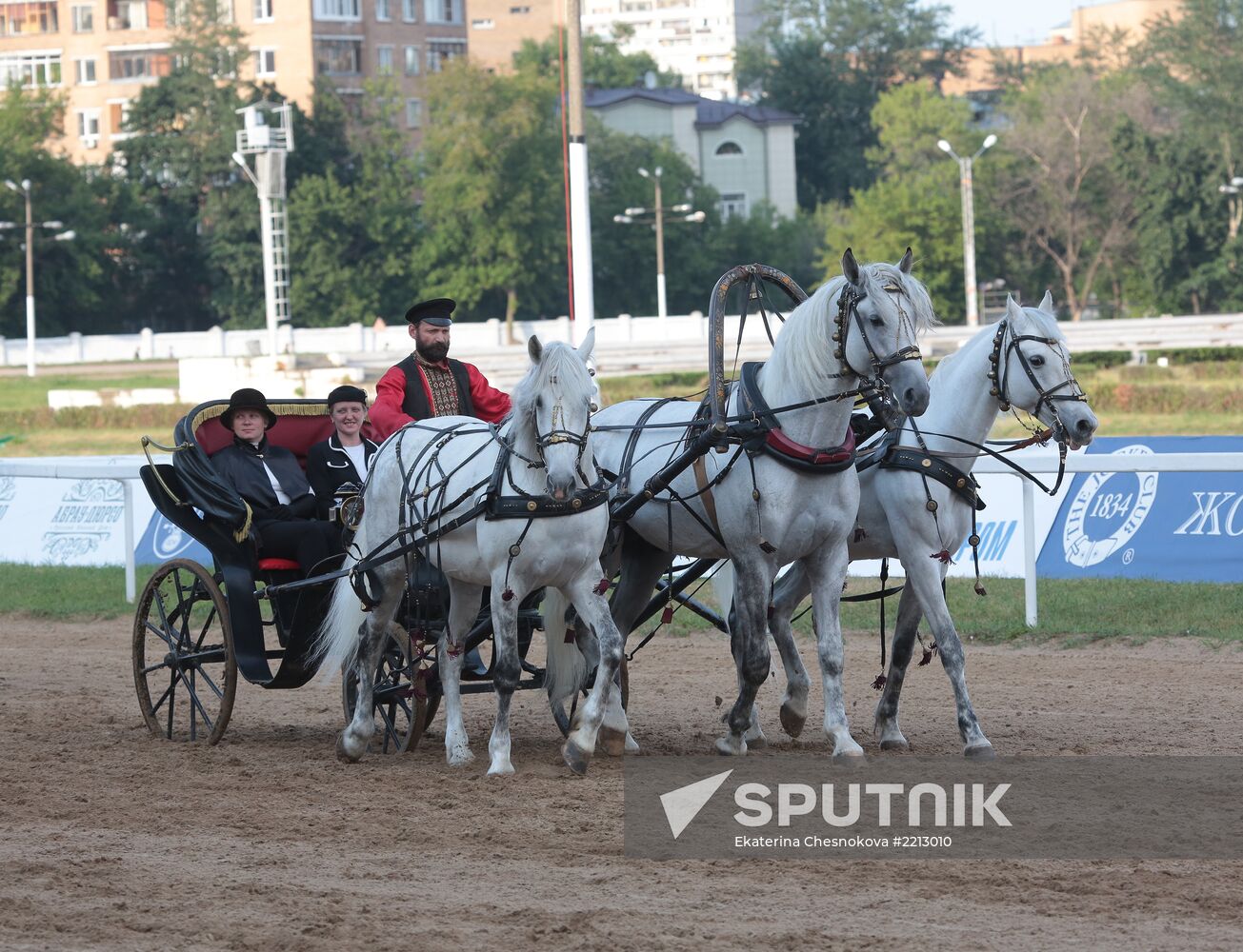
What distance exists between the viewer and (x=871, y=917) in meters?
5.54

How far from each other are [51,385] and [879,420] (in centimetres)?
4368

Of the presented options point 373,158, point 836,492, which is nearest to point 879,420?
point 836,492

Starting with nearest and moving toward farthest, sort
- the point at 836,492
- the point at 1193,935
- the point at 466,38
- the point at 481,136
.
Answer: the point at 1193,935 → the point at 836,492 → the point at 481,136 → the point at 466,38

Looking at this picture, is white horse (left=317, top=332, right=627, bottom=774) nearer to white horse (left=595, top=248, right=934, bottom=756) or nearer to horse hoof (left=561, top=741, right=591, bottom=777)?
horse hoof (left=561, top=741, right=591, bottom=777)

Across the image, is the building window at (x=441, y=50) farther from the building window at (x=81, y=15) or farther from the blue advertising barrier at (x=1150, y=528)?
the blue advertising barrier at (x=1150, y=528)

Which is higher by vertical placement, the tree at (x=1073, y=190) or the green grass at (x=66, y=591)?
the tree at (x=1073, y=190)

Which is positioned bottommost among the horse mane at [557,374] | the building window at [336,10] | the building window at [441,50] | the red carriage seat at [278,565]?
the red carriage seat at [278,565]

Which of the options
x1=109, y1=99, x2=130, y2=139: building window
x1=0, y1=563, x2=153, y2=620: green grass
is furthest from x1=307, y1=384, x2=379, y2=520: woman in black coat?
x1=109, y1=99, x2=130, y2=139: building window

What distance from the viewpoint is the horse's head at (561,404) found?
747 centimetres

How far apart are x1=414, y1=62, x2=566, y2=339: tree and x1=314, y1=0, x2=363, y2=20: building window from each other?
17.5 m

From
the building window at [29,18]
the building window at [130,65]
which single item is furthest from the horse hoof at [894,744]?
the building window at [29,18]

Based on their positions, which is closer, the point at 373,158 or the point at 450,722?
the point at 450,722

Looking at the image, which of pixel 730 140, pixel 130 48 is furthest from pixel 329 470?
pixel 130 48

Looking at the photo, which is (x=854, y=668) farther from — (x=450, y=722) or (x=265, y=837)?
(x=265, y=837)
